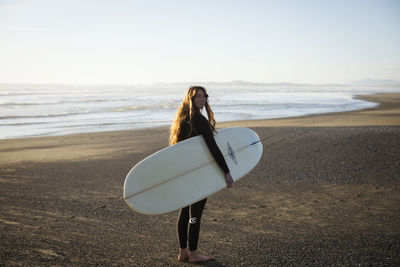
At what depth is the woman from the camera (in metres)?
2.63

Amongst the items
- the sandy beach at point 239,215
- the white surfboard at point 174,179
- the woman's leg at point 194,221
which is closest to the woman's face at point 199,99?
the white surfboard at point 174,179

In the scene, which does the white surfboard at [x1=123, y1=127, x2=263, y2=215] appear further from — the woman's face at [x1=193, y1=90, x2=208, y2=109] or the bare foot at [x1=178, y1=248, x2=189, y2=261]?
the bare foot at [x1=178, y1=248, x2=189, y2=261]

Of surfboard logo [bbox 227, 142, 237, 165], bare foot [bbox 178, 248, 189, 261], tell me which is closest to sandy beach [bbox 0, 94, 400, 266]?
bare foot [bbox 178, 248, 189, 261]

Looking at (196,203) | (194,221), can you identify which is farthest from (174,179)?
(194,221)

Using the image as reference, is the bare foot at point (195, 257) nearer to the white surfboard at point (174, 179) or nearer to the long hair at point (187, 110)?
the white surfboard at point (174, 179)

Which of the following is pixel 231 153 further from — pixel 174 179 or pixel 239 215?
pixel 239 215

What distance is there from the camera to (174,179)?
9.98ft

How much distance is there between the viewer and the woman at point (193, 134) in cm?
263

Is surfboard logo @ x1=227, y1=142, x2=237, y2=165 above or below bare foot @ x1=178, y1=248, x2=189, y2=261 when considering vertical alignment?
above

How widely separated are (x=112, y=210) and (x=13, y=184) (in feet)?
8.79

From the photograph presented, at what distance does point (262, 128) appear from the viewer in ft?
38.5

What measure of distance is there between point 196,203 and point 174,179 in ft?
1.17

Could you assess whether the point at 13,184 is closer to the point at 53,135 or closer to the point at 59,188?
the point at 59,188

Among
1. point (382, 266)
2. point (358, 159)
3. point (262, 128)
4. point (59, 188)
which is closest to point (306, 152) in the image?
point (358, 159)
